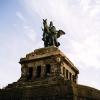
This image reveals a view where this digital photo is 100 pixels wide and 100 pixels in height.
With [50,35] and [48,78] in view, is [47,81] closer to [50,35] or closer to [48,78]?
[48,78]

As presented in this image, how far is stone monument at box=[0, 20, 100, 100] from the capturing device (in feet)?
61.7

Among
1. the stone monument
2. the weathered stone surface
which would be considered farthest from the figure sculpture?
the weathered stone surface

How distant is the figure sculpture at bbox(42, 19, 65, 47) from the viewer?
26297mm

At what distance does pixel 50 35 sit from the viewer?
26.5 meters

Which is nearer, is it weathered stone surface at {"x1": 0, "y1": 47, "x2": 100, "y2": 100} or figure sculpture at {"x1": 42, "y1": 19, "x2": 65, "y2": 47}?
weathered stone surface at {"x1": 0, "y1": 47, "x2": 100, "y2": 100}

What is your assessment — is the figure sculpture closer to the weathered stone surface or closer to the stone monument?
the stone monument

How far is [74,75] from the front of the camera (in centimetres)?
2650

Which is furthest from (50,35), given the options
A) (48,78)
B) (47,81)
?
(47,81)

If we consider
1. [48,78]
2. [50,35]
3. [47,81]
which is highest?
[50,35]

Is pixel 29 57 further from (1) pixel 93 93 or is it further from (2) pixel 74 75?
(1) pixel 93 93

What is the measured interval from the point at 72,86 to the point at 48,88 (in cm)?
216

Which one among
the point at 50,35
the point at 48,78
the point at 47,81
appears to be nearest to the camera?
the point at 47,81

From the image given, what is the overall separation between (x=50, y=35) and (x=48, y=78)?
6.04m

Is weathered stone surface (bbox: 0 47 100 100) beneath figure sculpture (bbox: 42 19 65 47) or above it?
beneath
